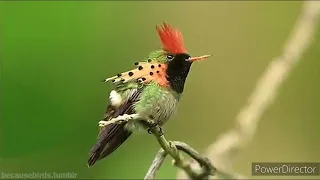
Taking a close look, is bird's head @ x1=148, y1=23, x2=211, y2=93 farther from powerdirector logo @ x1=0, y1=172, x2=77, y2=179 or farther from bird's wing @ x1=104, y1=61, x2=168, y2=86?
powerdirector logo @ x1=0, y1=172, x2=77, y2=179

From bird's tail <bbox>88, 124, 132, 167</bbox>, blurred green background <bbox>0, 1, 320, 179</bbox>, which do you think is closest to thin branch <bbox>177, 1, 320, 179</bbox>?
blurred green background <bbox>0, 1, 320, 179</bbox>

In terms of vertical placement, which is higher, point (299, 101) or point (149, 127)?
point (149, 127)

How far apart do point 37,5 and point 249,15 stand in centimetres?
Answer: 42

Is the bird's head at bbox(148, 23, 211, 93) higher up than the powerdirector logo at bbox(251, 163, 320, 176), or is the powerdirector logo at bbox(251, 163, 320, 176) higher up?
the bird's head at bbox(148, 23, 211, 93)

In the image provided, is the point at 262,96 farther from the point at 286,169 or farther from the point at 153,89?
the point at 153,89

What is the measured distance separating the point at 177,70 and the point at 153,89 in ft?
0.14

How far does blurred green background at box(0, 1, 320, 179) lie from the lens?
1002 millimetres

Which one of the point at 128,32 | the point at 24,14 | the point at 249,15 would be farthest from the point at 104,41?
the point at 249,15

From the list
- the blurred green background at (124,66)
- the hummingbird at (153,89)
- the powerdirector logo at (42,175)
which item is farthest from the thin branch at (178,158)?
the powerdirector logo at (42,175)

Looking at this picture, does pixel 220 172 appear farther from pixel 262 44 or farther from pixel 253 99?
pixel 262 44

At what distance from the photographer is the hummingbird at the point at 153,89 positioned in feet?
2.43

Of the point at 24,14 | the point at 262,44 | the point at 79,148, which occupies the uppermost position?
the point at 24,14

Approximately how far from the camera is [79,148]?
102 cm

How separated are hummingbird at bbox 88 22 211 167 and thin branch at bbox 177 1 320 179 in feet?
0.67
